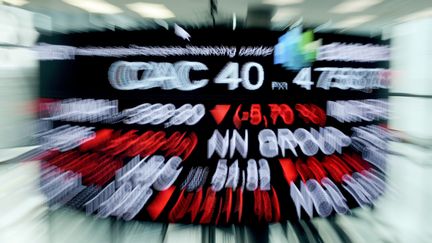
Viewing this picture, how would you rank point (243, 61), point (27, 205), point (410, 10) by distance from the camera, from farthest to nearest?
point (410, 10)
point (27, 205)
point (243, 61)

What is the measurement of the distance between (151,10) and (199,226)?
2.67 metres

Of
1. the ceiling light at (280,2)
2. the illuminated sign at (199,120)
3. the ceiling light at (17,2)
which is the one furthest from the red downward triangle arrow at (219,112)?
the ceiling light at (17,2)

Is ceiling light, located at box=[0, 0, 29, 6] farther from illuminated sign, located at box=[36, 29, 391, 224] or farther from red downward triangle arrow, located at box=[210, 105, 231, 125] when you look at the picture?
→ red downward triangle arrow, located at box=[210, 105, 231, 125]

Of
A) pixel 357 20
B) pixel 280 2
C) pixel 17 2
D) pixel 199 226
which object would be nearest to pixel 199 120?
pixel 199 226

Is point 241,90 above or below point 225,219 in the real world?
above

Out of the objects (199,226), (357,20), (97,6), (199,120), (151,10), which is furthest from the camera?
(357,20)

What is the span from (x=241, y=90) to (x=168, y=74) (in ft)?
1.71

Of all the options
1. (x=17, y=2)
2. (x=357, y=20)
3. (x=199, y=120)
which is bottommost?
(x=199, y=120)

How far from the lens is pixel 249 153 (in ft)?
7.86

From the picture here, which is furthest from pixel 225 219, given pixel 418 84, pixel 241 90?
pixel 418 84

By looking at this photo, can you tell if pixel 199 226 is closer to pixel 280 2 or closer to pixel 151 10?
pixel 151 10

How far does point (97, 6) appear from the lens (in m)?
3.88

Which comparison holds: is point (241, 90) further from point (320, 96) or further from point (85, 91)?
point (85, 91)

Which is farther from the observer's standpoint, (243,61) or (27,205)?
(27,205)
